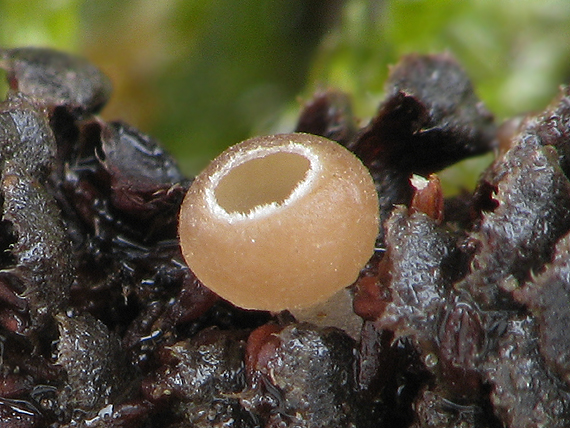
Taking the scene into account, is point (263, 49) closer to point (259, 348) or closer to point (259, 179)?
point (259, 179)

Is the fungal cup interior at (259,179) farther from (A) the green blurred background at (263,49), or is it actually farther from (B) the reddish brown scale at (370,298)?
(A) the green blurred background at (263,49)

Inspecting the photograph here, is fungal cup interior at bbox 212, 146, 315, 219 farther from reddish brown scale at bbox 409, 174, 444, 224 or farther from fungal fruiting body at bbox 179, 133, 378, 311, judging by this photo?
reddish brown scale at bbox 409, 174, 444, 224

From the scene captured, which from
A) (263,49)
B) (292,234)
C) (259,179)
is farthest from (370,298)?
(263,49)

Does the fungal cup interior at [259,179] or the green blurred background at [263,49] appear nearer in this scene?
the fungal cup interior at [259,179]

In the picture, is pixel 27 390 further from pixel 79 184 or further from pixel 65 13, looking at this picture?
pixel 65 13

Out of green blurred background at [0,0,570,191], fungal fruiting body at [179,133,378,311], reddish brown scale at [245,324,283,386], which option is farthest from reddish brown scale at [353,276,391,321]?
green blurred background at [0,0,570,191]

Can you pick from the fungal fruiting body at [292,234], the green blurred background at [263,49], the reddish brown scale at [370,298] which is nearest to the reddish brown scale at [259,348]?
the fungal fruiting body at [292,234]
